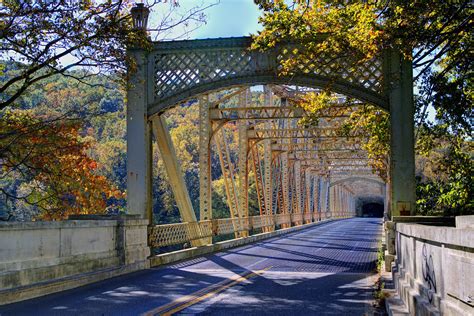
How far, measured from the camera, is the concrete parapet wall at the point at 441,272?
3.77m

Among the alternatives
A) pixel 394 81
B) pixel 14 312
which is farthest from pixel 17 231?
pixel 394 81

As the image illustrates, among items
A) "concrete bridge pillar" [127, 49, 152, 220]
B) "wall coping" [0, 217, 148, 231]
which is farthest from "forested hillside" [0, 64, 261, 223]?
"wall coping" [0, 217, 148, 231]

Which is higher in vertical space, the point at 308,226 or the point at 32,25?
the point at 32,25

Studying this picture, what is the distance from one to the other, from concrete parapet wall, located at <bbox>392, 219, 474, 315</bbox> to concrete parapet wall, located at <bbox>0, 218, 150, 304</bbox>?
18.5 feet

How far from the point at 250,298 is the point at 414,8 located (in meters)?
5.88

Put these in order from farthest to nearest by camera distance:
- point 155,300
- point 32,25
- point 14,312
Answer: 1. point 32,25
2. point 155,300
3. point 14,312

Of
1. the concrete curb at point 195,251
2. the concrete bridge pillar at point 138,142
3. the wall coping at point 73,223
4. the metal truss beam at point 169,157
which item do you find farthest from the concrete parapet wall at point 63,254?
the metal truss beam at point 169,157

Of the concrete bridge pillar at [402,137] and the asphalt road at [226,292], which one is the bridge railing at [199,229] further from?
the concrete bridge pillar at [402,137]

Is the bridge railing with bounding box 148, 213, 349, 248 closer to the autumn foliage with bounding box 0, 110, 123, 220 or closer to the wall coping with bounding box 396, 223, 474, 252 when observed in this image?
the autumn foliage with bounding box 0, 110, 123, 220

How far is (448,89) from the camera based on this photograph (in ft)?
44.5

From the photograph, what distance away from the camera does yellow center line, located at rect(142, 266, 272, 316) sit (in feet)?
26.0

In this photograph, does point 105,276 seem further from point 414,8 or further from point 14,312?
point 414,8

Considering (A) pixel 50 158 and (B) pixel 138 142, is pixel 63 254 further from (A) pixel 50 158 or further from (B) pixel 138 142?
(A) pixel 50 158

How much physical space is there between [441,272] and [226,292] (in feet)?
18.7
